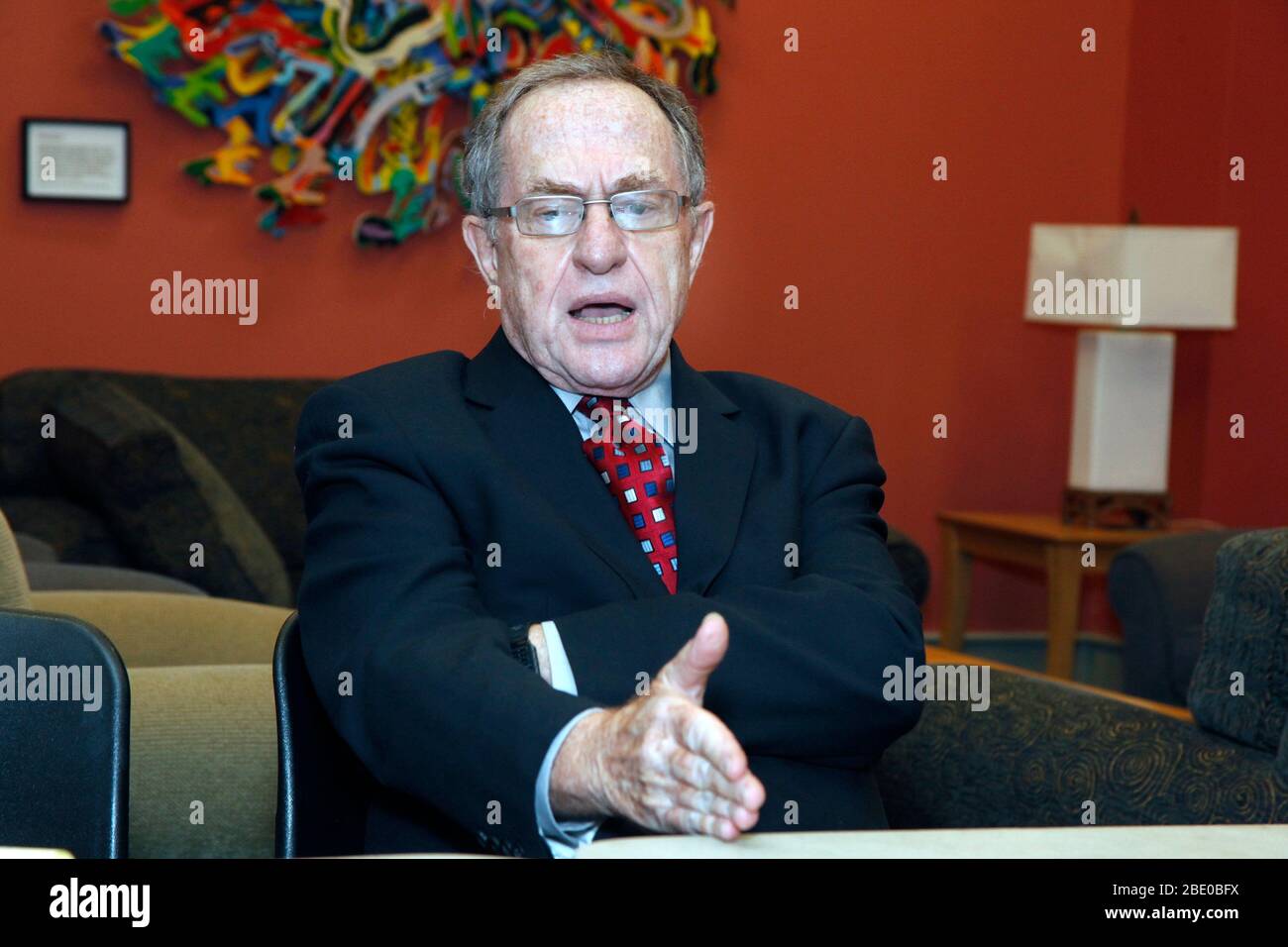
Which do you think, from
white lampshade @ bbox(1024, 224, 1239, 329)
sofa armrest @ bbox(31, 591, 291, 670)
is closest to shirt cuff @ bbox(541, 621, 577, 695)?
sofa armrest @ bbox(31, 591, 291, 670)

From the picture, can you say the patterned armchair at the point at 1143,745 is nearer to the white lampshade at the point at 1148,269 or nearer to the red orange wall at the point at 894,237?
the white lampshade at the point at 1148,269

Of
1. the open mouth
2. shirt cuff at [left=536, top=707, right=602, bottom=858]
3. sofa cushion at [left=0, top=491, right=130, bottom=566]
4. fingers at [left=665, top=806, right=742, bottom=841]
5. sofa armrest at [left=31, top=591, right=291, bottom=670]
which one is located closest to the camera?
fingers at [left=665, top=806, right=742, bottom=841]

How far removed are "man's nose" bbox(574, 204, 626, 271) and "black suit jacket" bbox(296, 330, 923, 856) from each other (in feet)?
0.41

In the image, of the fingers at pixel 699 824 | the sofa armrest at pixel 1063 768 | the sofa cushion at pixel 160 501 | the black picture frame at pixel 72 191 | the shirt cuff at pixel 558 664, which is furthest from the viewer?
the black picture frame at pixel 72 191

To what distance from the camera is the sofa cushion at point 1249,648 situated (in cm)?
147

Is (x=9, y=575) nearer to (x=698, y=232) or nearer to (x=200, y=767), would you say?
(x=200, y=767)

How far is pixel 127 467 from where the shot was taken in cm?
335

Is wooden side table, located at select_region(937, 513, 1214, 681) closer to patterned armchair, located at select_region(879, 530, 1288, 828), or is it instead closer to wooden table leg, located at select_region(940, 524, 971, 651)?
wooden table leg, located at select_region(940, 524, 971, 651)

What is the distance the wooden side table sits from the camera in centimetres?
436

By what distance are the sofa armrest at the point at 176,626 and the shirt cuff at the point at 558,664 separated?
984mm

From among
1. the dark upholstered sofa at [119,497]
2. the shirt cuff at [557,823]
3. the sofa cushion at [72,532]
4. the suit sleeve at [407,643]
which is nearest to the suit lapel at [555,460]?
the suit sleeve at [407,643]

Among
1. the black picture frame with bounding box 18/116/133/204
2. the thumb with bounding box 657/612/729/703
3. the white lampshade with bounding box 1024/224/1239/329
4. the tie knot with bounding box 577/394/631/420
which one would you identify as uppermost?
the black picture frame with bounding box 18/116/133/204

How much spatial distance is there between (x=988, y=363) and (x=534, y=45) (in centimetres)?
180
